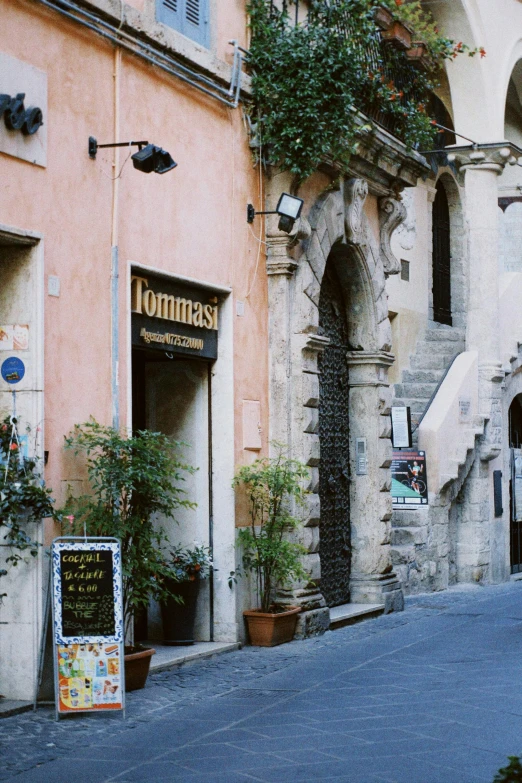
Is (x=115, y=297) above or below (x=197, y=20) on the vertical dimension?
below

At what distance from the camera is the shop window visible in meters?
9.81

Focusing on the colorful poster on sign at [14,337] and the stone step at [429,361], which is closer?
the colorful poster on sign at [14,337]

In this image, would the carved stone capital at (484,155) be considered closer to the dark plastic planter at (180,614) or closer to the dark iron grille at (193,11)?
the dark iron grille at (193,11)

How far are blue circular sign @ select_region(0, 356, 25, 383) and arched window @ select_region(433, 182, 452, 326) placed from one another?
39.9 feet

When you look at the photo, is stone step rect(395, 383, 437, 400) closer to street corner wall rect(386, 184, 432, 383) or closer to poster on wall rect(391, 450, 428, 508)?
street corner wall rect(386, 184, 432, 383)

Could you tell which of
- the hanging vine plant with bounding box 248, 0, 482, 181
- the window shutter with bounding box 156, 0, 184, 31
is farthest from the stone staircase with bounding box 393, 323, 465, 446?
the window shutter with bounding box 156, 0, 184, 31

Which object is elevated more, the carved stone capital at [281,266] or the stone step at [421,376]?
the carved stone capital at [281,266]

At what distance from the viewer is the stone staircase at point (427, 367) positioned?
16.8 m

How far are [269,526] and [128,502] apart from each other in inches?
94.3

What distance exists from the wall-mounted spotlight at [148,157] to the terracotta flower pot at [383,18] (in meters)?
4.48

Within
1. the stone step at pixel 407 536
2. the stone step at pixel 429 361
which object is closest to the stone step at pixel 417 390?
the stone step at pixel 429 361

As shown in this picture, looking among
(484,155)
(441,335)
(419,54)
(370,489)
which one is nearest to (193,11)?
(419,54)

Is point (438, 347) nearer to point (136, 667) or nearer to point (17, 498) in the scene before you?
point (136, 667)

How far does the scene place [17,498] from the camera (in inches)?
301
